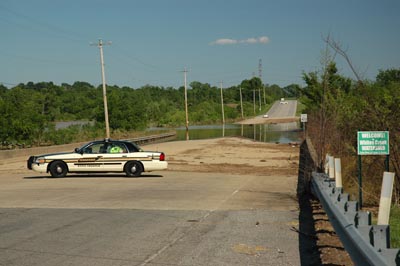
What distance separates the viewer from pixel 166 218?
12070 mm

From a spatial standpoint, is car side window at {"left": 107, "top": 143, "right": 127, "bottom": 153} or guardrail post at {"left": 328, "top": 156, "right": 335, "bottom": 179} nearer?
guardrail post at {"left": 328, "top": 156, "right": 335, "bottom": 179}

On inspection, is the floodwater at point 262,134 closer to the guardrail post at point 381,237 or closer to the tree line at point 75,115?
the tree line at point 75,115

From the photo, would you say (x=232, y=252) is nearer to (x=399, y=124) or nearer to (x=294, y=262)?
(x=294, y=262)

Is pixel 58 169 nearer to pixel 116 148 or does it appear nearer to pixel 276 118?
pixel 116 148

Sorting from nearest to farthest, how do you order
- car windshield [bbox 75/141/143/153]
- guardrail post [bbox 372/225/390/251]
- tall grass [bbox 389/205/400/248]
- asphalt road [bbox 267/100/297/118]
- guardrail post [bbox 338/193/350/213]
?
1. guardrail post [bbox 372/225/390/251]
2. tall grass [bbox 389/205/400/248]
3. guardrail post [bbox 338/193/350/213]
4. car windshield [bbox 75/141/143/153]
5. asphalt road [bbox 267/100/297/118]

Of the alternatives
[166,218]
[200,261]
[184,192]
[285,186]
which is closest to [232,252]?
[200,261]

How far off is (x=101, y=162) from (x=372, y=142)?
601 inches

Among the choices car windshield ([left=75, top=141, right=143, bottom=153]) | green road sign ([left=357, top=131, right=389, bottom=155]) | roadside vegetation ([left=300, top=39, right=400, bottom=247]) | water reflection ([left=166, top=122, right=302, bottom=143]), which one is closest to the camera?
green road sign ([left=357, top=131, right=389, bottom=155])

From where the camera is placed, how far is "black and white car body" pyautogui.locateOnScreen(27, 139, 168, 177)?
76.6 ft

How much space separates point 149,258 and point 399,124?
6.05 m

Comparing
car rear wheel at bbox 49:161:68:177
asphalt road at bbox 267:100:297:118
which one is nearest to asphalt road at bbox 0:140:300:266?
car rear wheel at bbox 49:161:68:177

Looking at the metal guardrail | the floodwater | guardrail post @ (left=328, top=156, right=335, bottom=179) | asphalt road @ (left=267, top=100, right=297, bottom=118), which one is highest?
asphalt road @ (left=267, top=100, right=297, bottom=118)

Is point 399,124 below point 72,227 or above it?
above

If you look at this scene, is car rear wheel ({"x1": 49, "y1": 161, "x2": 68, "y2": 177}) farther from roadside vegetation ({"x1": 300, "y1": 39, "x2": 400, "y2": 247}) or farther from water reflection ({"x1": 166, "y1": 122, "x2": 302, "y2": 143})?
water reflection ({"x1": 166, "y1": 122, "x2": 302, "y2": 143})
